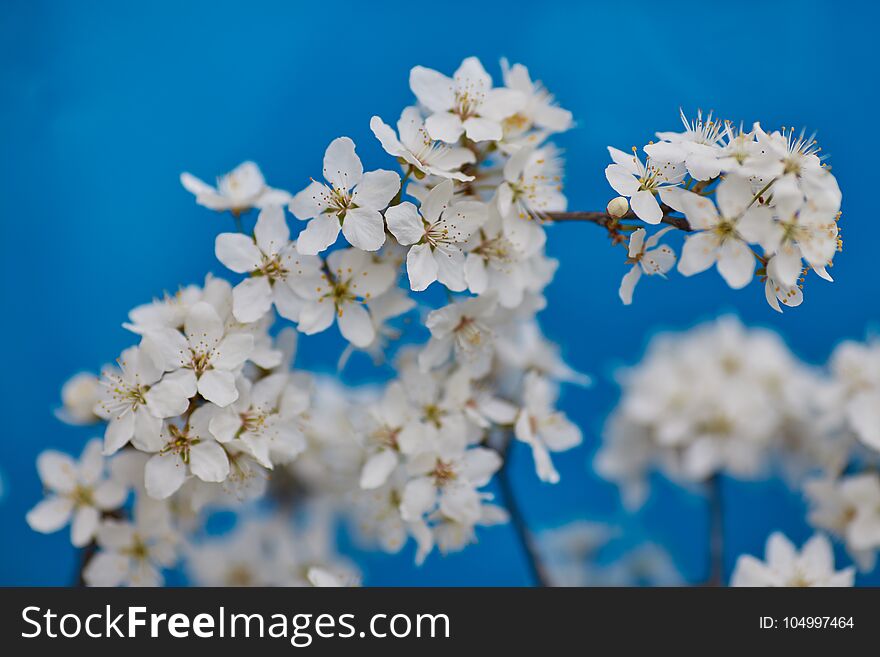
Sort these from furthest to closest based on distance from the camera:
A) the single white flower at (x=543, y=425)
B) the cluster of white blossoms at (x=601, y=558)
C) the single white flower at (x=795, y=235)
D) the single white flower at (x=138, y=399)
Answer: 1. the cluster of white blossoms at (x=601, y=558)
2. the single white flower at (x=543, y=425)
3. the single white flower at (x=138, y=399)
4. the single white flower at (x=795, y=235)

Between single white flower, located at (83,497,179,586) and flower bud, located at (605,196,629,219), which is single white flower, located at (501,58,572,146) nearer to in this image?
flower bud, located at (605,196,629,219)

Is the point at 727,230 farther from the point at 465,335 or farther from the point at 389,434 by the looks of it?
the point at 389,434

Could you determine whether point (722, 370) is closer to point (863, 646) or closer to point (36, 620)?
point (863, 646)

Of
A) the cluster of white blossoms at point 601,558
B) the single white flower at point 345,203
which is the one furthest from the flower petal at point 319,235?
the cluster of white blossoms at point 601,558

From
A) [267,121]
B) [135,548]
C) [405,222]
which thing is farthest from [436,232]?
[267,121]

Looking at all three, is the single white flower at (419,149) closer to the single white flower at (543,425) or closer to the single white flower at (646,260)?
the single white flower at (646,260)

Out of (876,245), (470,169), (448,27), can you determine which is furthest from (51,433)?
(876,245)
